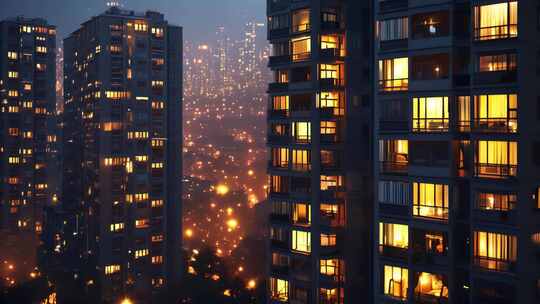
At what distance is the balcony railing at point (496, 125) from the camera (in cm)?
2705

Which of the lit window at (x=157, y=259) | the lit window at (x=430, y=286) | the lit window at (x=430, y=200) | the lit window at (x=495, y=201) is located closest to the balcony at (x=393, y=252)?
the lit window at (x=430, y=286)

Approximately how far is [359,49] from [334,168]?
7.25 meters

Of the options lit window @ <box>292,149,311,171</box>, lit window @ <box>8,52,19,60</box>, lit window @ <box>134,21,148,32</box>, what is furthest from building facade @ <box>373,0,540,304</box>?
lit window @ <box>8,52,19,60</box>

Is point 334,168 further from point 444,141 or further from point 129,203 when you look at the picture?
point 129,203

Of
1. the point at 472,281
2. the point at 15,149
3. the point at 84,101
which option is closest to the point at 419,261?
the point at 472,281

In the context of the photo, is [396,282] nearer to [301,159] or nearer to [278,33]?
[301,159]

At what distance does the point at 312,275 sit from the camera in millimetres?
39375

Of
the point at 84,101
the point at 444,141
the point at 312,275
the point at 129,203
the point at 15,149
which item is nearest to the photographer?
the point at 444,141

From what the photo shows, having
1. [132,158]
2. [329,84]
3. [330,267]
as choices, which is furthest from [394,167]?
[132,158]

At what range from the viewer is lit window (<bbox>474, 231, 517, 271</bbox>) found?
2698 centimetres

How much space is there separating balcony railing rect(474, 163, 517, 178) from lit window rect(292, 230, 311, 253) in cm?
1399

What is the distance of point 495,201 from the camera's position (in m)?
27.4

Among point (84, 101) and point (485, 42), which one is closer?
point (485, 42)

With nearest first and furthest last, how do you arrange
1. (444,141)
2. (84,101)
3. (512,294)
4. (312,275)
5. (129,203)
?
(512,294) < (444,141) < (312,275) < (129,203) < (84,101)
